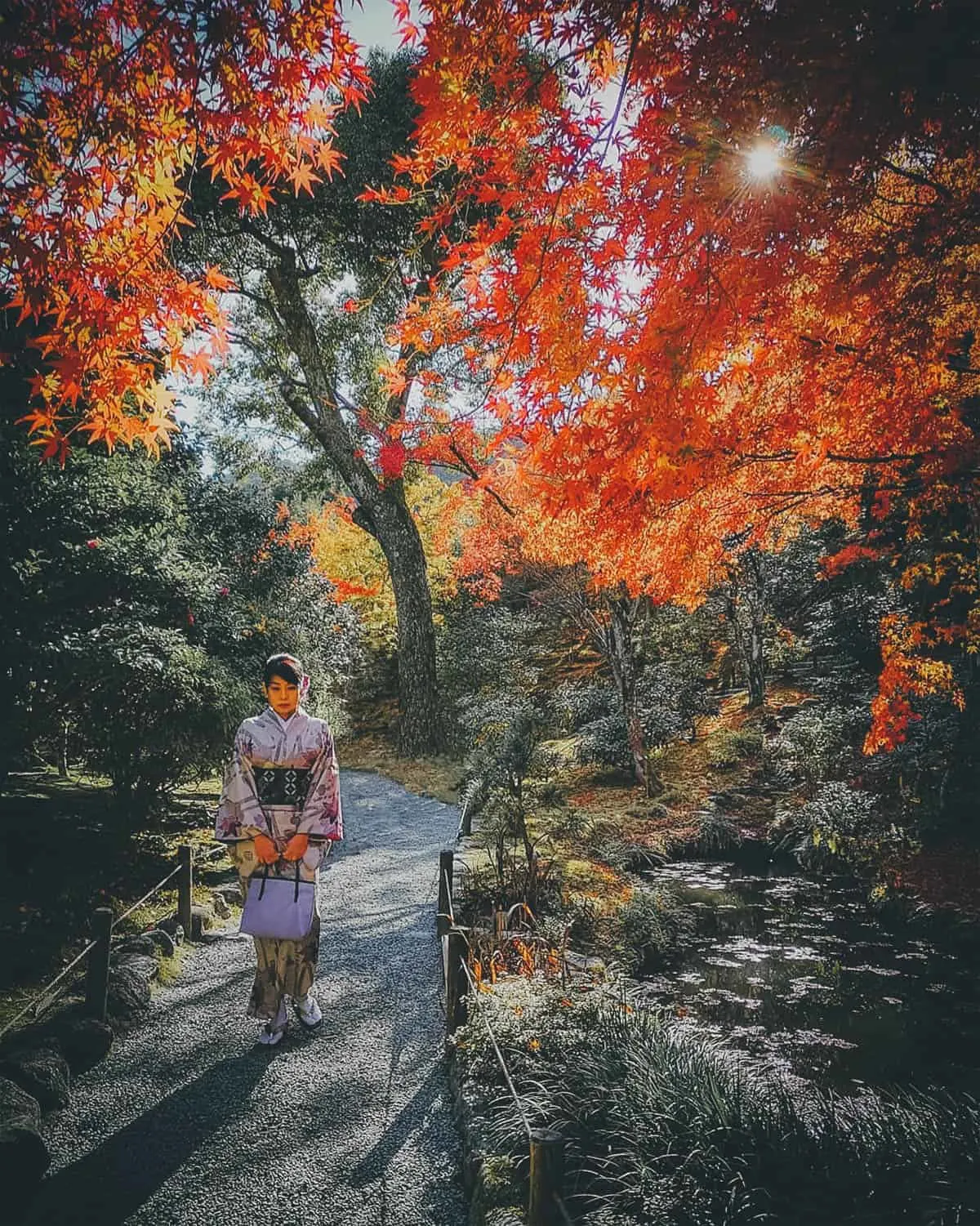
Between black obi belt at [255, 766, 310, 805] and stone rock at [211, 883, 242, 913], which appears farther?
stone rock at [211, 883, 242, 913]

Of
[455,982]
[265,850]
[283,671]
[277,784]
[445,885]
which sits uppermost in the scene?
[283,671]

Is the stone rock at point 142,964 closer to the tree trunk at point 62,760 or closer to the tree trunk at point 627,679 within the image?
the tree trunk at point 62,760

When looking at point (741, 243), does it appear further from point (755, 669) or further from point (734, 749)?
point (755, 669)

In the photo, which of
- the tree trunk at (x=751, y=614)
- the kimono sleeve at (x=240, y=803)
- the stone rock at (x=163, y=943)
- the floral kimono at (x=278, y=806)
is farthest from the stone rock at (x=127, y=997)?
the tree trunk at (x=751, y=614)

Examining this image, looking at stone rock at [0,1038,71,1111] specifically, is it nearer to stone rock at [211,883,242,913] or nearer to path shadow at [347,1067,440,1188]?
path shadow at [347,1067,440,1188]

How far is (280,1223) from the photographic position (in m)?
2.50

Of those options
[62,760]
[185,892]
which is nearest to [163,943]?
[185,892]

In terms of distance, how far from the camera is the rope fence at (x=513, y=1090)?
1.95m

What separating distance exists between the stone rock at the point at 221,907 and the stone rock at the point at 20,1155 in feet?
10.4

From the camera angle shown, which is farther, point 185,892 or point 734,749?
point 734,749

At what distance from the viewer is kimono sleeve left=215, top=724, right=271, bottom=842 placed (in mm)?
3637

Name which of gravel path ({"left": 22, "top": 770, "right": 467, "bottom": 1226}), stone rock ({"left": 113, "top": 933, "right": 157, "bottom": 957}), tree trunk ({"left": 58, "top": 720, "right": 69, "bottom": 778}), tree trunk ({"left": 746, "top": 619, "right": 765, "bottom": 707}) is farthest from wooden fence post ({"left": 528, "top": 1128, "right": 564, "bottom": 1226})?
tree trunk ({"left": 746, "top": 619, "right": 765, "bottom": 707})

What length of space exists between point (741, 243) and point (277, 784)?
4140 mm

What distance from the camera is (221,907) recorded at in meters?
5.91
